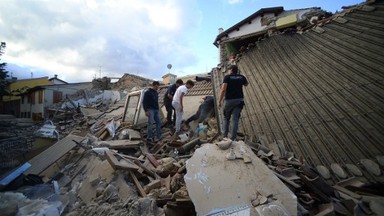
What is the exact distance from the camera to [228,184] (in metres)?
2.73

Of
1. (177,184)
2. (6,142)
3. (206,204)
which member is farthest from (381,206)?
(6,142)

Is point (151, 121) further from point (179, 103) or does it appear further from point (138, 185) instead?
point (138, 185)

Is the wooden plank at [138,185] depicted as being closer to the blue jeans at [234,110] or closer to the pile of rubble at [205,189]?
the pile of rubble at [205,189]

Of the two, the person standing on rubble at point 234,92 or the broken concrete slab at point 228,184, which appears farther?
the person standing on rubble at point 234,92

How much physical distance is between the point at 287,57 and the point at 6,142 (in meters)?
7.83

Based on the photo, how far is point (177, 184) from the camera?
11.5 ft

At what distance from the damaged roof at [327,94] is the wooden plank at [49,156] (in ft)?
14.1

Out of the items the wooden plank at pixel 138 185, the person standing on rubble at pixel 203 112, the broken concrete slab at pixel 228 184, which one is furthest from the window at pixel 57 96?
the broken concrete slab at pixel 228 184

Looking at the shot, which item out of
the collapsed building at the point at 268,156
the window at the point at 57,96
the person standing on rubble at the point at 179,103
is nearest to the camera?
the collapsed building at the point at 268,156

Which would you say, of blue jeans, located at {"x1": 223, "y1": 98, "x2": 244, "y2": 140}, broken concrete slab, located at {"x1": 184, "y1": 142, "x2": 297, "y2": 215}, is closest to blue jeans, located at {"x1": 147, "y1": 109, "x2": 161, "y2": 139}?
blue jeans, located at {"x1": 223, "y1": 98, "x2": 244, "y2": 140}

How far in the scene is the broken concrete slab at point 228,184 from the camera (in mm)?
2473

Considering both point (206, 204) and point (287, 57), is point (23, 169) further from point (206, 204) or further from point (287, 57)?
point (287, 57)

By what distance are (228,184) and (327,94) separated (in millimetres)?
3645

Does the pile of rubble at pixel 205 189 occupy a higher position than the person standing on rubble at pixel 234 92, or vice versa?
the person standing on rubble at pixel 234 92
